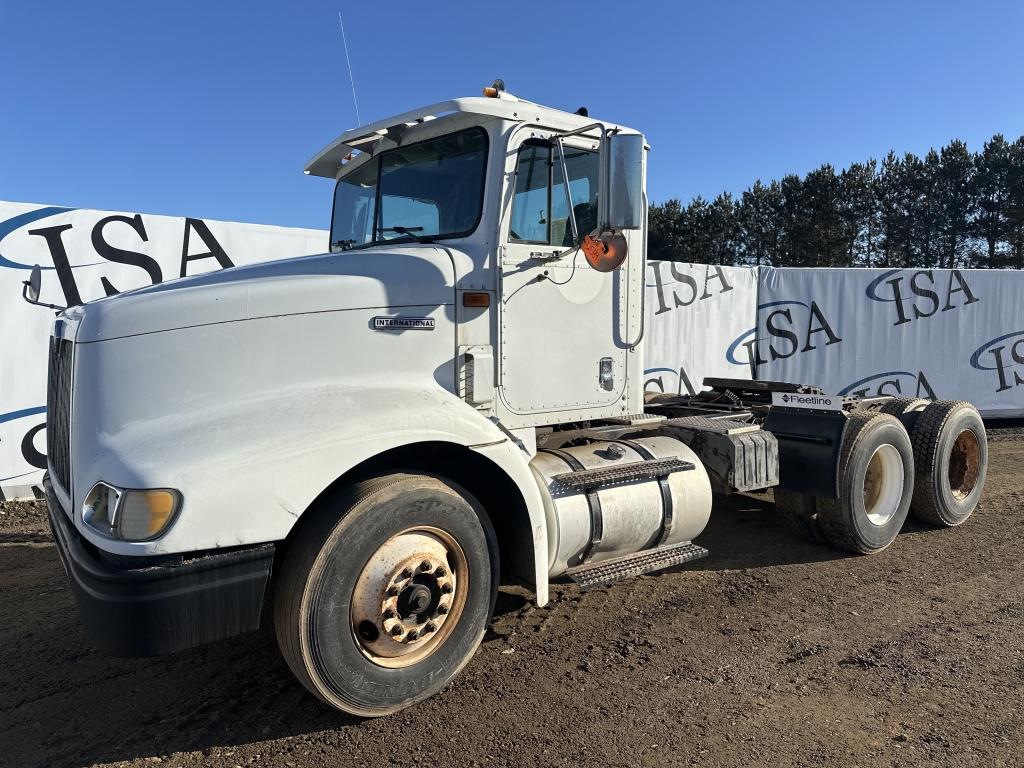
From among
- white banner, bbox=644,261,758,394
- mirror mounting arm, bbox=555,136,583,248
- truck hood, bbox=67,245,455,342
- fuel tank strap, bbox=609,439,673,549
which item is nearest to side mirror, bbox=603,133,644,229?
mirror mounting arm, bbox=555,136,583,248

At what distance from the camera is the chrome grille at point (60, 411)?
3100 millimetres

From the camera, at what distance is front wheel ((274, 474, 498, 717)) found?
2.89m

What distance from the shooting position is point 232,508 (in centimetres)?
267

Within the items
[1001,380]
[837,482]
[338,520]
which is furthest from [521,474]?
[1001,380]

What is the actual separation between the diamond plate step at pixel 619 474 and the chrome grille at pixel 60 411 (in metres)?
2.40

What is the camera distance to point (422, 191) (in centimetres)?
402

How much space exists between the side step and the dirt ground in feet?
1.16

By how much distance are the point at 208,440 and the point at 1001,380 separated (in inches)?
557

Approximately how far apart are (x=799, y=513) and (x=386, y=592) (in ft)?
12.6

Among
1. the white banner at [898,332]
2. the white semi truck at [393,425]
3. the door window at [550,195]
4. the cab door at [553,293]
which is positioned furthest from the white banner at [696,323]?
the door window at [550,195]

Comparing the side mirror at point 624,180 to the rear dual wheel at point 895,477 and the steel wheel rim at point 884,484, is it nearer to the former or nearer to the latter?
the rear dual wheel at point 895,477

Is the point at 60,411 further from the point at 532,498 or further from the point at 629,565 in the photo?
the point at 629,565

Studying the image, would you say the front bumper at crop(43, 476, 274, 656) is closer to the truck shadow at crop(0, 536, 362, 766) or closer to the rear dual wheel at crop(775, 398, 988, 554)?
the truck shadow at crop(0, 536, 362, 766)

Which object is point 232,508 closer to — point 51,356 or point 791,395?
point 51,356
